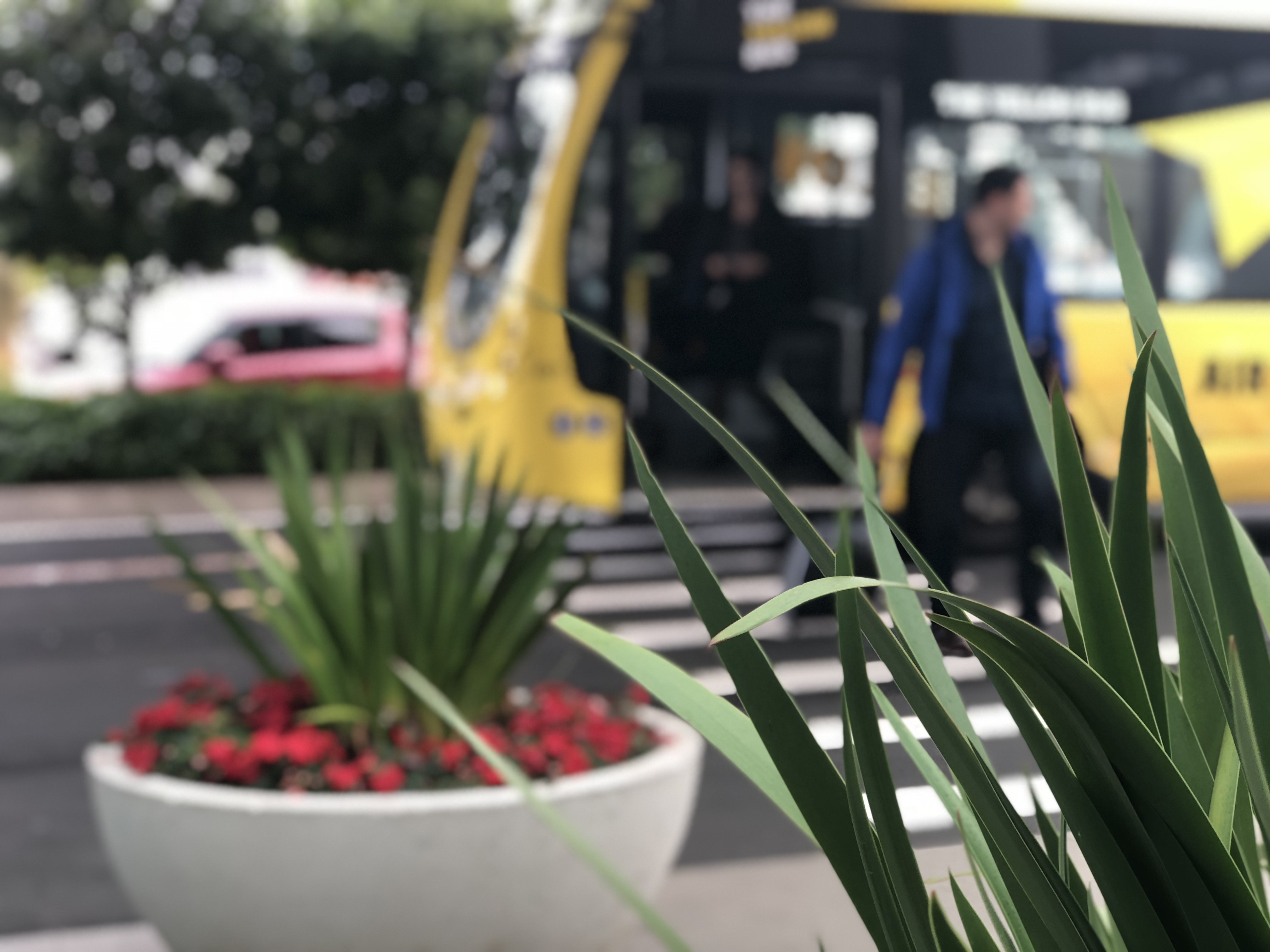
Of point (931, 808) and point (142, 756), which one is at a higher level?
point (931, 808)

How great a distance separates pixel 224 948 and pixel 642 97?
684 cm

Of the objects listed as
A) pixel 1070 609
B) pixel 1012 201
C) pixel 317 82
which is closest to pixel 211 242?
pixel 317 82

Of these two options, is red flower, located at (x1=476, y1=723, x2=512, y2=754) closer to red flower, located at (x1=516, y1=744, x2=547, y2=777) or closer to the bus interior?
red flower, located at (x1=516, y1=744, x2=547, y2=777)

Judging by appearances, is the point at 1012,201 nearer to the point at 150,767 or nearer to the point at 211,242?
the point at 150,767

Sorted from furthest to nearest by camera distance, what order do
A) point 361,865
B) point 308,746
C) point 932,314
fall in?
point 932,314 < point 308,746 < point 361,865

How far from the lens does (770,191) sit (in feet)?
29.4

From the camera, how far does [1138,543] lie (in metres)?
0.81

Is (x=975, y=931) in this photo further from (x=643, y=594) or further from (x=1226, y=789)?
(x=643, y=594)

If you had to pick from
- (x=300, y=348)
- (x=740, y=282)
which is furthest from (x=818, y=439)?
(x=300, y=348)

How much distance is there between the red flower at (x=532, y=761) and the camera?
3.11 meters

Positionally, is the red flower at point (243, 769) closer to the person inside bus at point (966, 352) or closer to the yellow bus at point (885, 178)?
the person inside bus at point (966, 352)

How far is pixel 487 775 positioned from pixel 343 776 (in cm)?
27

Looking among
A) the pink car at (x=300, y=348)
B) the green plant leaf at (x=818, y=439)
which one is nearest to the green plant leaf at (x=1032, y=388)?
the green plant leaf at (x=818, y=439)

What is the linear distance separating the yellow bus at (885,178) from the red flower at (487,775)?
15.8ft
